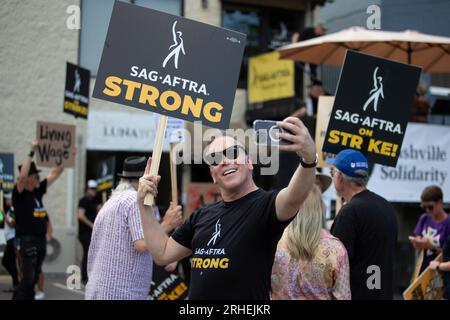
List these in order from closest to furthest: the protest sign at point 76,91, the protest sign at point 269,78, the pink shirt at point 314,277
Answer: the pink shirt at point 314,277 → the protest sign at point 76,91 → the protest sign at point 269,78

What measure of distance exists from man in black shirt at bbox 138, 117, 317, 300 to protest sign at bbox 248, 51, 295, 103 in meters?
10.4

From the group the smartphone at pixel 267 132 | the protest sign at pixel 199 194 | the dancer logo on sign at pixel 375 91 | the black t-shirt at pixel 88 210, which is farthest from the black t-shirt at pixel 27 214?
the smartphone at pixel 267 132

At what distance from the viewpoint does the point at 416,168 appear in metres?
12.6

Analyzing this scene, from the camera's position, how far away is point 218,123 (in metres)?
3.90

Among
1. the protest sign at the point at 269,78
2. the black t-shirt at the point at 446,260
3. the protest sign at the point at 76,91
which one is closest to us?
the black t-shirt at the point at 446,260

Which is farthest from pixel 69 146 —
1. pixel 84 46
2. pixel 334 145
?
pixel 334 145

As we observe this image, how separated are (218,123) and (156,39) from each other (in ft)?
1.88

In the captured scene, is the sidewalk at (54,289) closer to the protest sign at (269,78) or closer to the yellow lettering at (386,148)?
the protest sign at (269,78)

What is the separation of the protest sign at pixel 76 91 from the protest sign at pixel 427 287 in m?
5.66

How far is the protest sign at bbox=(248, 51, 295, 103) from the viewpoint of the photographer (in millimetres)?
14156

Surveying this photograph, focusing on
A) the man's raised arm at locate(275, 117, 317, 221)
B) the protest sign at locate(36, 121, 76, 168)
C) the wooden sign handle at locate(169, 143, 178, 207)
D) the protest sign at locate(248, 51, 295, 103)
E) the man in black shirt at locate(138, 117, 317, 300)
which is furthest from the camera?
the protest sign at locate(248, 51, 295, 103)

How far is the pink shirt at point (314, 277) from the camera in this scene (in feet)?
13.6

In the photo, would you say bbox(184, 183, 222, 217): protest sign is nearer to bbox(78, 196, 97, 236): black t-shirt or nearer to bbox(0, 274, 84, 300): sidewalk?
bbox(78, 196, 97, 236): black t-shirt

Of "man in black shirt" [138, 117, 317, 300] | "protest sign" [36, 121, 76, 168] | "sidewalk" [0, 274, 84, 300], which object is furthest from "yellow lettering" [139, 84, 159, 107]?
"sidewalk" [0, 274, 84, 300]
